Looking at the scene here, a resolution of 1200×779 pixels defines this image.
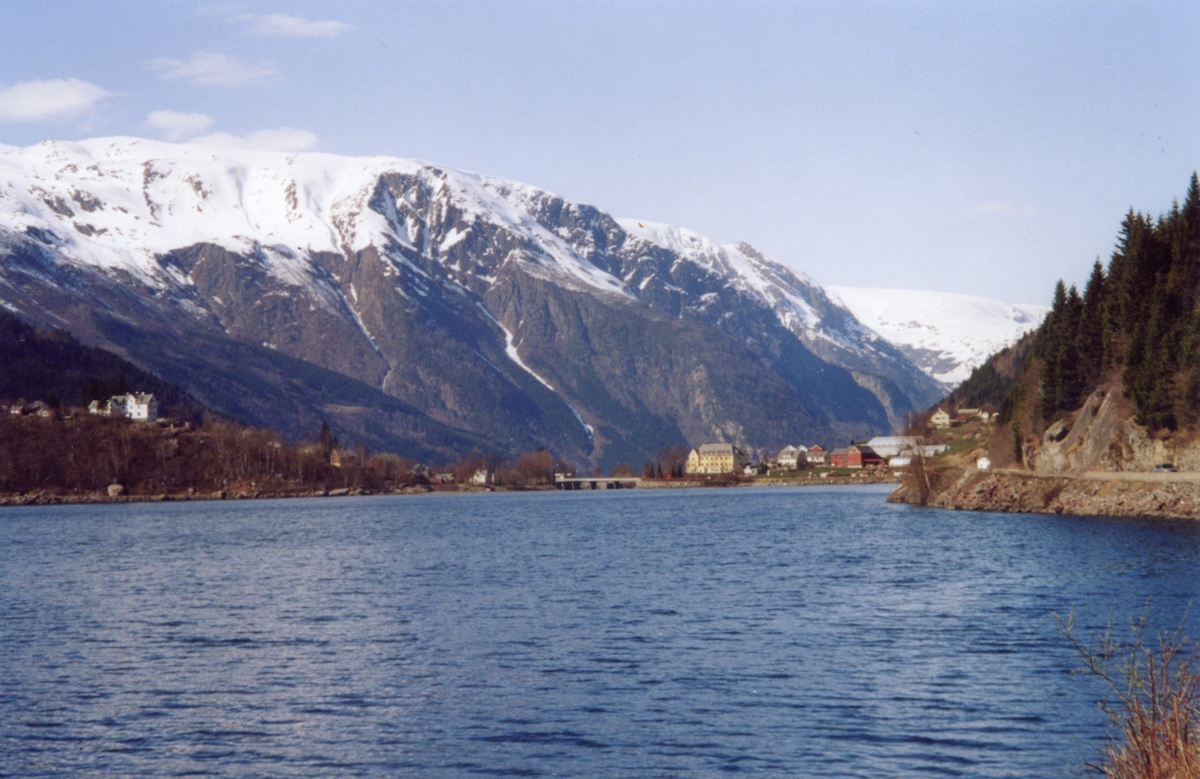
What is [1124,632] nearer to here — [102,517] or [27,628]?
[27,628]

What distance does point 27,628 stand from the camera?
1928 inches

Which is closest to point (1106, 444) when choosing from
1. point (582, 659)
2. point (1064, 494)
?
point (1064, 494)

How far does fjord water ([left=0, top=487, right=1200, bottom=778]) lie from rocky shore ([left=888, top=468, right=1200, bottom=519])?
32.1ft

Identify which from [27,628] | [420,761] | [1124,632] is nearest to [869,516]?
[1124,632]

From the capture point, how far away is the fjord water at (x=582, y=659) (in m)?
27.9

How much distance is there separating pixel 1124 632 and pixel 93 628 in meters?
40.2

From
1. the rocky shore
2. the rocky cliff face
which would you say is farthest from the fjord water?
the rocky cliff face

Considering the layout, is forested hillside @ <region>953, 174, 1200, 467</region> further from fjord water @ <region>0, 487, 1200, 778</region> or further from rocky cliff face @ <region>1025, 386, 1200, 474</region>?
fjord water @ <region>0, 487, 1200, 778</region>

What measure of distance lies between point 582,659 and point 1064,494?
7644 centimetres

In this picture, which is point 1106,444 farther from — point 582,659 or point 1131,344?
point 582,659

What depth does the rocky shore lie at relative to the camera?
291 ft

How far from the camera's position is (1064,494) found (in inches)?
4043

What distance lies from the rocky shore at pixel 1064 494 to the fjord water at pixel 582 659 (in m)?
9.77

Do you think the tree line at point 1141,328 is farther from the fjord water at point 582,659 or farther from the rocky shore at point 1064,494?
the fjord water at point 582,659
